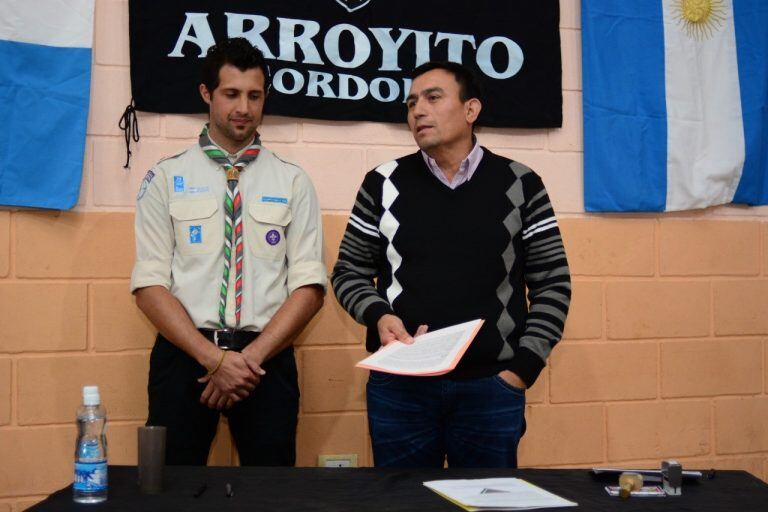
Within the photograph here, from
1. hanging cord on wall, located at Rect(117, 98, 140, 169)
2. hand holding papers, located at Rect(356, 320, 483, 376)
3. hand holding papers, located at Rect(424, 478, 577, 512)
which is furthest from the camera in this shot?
hanging cord on wall, located at Rect(117, 98, 140, 169)

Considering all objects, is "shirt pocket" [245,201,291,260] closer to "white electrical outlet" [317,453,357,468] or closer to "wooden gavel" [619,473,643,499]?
"white electrical outlet" [317,453,357,468]

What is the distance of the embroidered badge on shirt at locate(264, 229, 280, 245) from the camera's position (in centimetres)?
246

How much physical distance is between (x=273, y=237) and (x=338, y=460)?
33.5 inches

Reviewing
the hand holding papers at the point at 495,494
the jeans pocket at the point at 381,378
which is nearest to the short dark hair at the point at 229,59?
the jeans pocket at the point at 381,378

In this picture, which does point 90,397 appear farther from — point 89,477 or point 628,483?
point 628,483

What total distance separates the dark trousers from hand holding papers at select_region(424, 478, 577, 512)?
0.87 meters

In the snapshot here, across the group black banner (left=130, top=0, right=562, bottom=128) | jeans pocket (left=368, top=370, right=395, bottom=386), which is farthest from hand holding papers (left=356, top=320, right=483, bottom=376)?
black banner (left=130, top=0, right=562, bottom=128)

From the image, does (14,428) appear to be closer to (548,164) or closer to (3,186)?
(3,186)

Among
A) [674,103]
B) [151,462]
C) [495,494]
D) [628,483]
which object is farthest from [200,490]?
[674,103]

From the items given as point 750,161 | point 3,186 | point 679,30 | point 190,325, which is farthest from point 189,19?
point 750,161

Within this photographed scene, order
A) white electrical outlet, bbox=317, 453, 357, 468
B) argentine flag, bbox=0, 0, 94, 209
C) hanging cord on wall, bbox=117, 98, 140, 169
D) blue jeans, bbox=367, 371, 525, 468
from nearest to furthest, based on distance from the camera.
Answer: blue jeans, bbox=367, 371, 525, 468 → argentine flag, bbox=0, 0, 94, 209 → hanging cord on wall, bbox=117, 98, 140, 169 → white electrical outlet, bbox=317, 453, 357, 468

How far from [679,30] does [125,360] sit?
2.24 m

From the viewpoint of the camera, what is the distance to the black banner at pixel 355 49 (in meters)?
2.72

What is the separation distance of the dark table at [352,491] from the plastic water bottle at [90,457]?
2 cm
